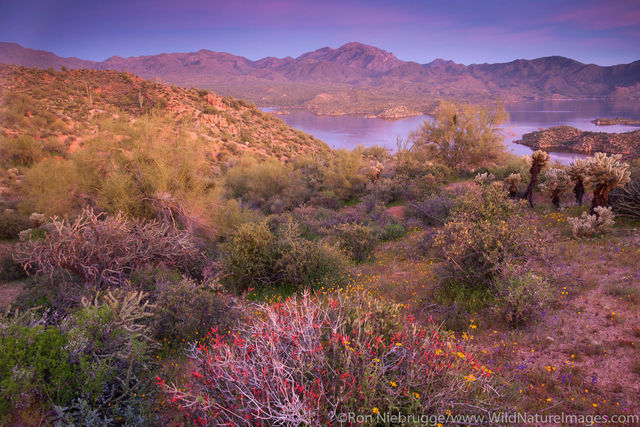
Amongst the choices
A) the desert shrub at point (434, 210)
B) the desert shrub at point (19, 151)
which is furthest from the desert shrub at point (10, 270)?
the desert shrub at point (19, 151)

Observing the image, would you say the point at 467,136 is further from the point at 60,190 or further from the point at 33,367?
the point at 33,367

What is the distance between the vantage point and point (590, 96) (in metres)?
64.6

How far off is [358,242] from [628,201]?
20.4ft

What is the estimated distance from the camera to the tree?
16.2 m

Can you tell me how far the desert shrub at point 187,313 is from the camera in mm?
4406

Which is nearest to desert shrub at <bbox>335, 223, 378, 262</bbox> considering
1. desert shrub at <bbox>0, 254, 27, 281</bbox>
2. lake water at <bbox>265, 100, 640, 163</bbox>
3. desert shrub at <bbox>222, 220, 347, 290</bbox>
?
desert shrub at <bbox>222, 220, 347, 290</bbox>

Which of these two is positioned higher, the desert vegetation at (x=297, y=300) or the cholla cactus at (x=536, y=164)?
the cholla cactus at (x=536, y=164)

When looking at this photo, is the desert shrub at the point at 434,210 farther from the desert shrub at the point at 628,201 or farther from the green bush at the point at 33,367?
the green bush at the point at 33,367

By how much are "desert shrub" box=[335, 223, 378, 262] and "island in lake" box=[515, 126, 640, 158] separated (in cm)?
1617

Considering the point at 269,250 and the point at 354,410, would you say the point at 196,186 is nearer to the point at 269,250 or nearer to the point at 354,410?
the point at 269,250

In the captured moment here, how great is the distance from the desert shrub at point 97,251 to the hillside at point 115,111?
10937 millimetres

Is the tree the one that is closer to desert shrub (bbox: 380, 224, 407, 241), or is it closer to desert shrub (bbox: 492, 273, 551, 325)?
desert shrub (bbox: 380, 224, 407, 241)

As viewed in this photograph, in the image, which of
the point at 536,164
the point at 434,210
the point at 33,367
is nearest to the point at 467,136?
the point at 536,164

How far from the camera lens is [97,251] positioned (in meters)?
5.57
